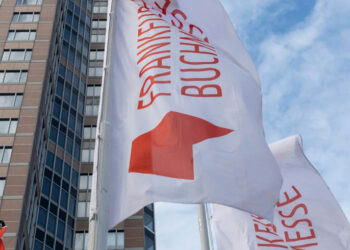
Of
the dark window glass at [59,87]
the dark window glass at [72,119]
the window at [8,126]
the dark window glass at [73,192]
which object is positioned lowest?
the dark window glass at [73,192]

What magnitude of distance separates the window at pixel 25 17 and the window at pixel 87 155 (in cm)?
1145

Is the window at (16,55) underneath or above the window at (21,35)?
underneath

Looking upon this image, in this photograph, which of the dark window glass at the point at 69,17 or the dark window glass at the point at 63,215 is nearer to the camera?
the dark window glass at the point at 63,215

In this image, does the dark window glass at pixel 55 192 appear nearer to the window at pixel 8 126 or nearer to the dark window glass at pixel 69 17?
the window at pixel 8 126

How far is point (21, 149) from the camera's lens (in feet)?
119

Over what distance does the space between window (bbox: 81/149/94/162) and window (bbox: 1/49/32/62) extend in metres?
9.45

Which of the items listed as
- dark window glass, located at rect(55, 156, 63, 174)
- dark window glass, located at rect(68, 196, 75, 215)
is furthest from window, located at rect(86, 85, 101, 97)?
dark window glass, located at rect(68, 196, 75, 215)

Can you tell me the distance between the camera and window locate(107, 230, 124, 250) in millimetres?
41750

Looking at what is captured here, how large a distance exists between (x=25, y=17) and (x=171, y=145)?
41.8 m

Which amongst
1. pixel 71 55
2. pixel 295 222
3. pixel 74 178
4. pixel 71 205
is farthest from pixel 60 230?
pixel 295 222

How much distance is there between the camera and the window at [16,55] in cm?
4266

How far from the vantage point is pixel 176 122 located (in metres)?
7.88

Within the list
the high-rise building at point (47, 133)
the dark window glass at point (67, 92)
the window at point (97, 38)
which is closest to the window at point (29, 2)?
the high-rise building at point (47, 133)

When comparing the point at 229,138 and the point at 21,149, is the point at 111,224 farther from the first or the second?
the point at 21,149
